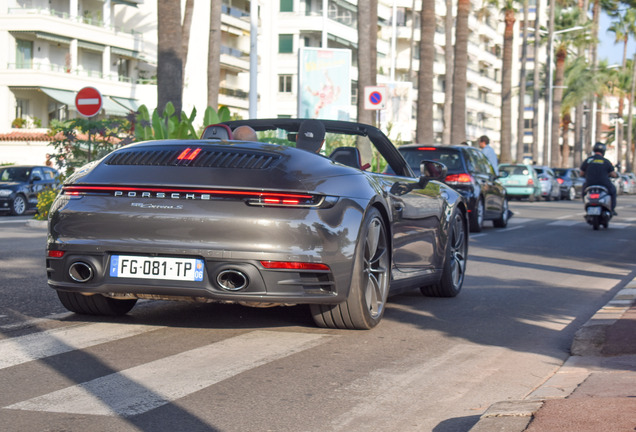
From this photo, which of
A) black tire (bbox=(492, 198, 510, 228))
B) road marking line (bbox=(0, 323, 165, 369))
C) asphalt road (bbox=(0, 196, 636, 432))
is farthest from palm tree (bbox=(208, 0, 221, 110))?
road marking line (bbox=(0, 323, 165, 369))

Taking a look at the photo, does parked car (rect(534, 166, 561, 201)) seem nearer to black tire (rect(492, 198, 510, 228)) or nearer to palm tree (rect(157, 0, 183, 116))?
black tire (rect(492, 198, 510, 228))

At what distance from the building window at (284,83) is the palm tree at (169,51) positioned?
2165 inches

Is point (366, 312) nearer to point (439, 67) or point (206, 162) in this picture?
point (206, 162)

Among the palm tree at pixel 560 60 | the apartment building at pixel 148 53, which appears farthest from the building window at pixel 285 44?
the palm tree at pixel 560 60

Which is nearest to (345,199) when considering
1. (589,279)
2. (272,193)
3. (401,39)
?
(272,193)

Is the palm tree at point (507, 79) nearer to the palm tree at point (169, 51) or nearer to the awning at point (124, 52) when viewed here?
the awning at point (124, 52)

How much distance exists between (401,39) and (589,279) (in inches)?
3322

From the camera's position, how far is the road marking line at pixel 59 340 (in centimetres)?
567

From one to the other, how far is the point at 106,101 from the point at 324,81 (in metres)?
29.4

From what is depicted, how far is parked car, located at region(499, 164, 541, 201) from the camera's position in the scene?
4134 centimetres

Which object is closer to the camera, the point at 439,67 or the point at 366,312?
the point at 366,312

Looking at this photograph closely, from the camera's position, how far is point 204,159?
6.26m

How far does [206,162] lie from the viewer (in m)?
6.23

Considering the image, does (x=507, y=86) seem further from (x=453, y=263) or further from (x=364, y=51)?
(x=453, y=263)
